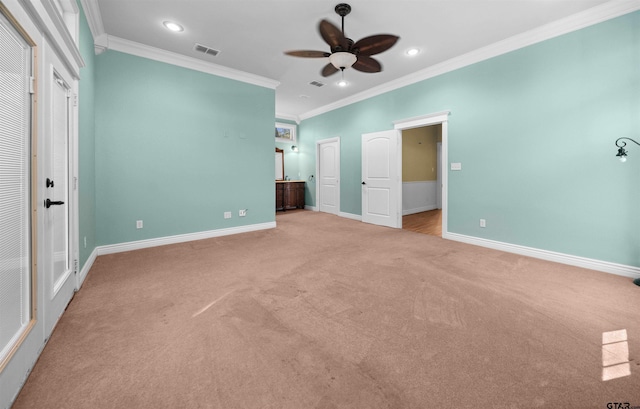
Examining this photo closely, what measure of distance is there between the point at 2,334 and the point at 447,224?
492 centimetres

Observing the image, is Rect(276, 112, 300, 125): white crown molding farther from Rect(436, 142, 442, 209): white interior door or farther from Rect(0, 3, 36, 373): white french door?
Rect(0, 3, 36, 373): white french door

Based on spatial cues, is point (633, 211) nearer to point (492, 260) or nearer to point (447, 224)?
point (492, 260)

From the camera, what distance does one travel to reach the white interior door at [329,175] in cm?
690

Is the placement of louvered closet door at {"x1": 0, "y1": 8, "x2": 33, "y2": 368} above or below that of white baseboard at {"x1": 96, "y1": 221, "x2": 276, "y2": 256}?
above

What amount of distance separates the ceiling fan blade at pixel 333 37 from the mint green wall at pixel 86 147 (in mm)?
2421

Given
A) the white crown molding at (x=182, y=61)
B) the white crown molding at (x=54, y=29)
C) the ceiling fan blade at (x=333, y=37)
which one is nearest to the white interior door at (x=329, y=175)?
the white crown molding at (x=182, y=61)

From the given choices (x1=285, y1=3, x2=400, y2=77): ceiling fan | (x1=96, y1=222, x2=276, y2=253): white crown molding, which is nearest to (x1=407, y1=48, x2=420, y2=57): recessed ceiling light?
(x1=285, y1=3, x2=400, y2=77): ceiling fan

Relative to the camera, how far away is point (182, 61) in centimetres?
420

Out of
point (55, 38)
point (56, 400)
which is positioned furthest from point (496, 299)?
point (55, 38)

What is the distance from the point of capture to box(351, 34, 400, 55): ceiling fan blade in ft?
9.28

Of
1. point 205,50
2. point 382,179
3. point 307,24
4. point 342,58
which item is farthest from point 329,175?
point 342,58

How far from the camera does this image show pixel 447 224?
14.9 ft

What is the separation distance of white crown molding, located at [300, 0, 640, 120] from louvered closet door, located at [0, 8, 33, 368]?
488cm

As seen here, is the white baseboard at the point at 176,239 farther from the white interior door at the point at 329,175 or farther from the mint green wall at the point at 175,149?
the white interior door at the point at 329,175
